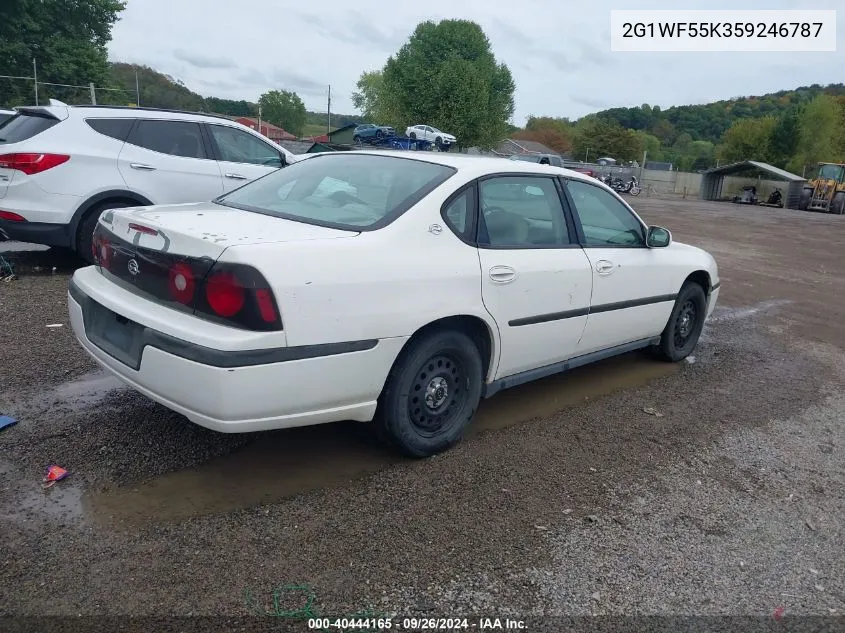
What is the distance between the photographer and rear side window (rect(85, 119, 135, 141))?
265 inches

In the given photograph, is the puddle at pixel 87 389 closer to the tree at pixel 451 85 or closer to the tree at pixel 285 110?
the tree at pixel 451 85

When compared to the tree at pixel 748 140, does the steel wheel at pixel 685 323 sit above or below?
below

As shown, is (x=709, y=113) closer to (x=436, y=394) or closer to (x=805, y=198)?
(x=805, y=198)

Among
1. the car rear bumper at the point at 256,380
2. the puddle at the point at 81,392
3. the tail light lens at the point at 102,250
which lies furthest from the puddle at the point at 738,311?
the tail light lens at the point at 102,250

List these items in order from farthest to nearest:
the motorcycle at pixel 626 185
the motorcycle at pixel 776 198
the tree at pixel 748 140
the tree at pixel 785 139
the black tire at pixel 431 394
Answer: the tree at pixel 748 140, the tree at pixel 785 139, the motorcycle at pixel 626 185, the motorcycle at pixel 776 198, the black tire at pixel 431 394

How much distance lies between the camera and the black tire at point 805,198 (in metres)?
37.2

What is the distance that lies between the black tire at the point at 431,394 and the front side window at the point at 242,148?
17.0 ft

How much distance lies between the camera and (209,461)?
3.30m

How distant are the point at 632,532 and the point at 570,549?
357 mm

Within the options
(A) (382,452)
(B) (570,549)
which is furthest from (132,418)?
(B) (570,549)

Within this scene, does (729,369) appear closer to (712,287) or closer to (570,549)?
(712,287)

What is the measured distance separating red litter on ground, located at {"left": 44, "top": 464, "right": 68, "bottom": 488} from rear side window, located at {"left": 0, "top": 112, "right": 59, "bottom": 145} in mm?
4536

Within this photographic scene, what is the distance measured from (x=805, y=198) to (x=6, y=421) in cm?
4225

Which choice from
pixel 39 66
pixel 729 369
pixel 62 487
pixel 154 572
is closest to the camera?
pixel 154 572
